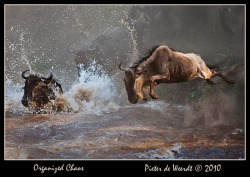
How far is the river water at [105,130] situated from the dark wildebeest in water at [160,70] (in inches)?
5.8

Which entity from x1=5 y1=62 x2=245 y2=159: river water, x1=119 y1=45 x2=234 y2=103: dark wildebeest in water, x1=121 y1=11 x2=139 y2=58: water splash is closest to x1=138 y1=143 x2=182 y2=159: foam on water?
x1=5 y1=62 x2=245 y2=159: river water

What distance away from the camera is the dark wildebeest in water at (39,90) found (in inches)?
151

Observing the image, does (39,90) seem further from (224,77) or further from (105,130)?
(224,77)

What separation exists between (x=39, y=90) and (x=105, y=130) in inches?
38.6

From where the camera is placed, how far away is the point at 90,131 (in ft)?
12.2

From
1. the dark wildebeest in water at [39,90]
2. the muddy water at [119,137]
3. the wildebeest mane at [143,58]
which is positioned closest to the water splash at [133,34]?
the wildebeest mane at [143,58]

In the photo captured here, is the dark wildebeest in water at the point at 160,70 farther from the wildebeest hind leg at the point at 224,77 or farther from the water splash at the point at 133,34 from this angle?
the water splash at the point at 133,34

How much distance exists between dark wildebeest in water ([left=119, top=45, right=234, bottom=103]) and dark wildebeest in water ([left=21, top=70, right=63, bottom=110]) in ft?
2.87

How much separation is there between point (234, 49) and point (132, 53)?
1242 millimetres

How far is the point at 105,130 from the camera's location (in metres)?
3.73

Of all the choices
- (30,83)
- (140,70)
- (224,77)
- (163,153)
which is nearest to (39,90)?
(30,83)
